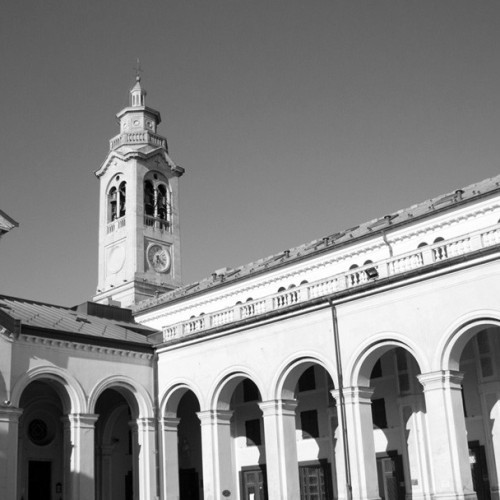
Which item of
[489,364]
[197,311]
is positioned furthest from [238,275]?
[489,364]

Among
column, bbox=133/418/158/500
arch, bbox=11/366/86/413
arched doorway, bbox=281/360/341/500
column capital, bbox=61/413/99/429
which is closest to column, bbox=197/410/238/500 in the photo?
column, bbox=133/418/158/500

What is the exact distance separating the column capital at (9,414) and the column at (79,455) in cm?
287

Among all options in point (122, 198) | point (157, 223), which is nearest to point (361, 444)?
point (157, 223)

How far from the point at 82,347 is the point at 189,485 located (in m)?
10.7

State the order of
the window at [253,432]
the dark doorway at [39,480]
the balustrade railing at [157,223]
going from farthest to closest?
1. the balustrade railing at [157,223]
2. the window at [253,432]
3. the dark doorway at [39,480]

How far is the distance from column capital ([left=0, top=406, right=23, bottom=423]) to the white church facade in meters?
0.09

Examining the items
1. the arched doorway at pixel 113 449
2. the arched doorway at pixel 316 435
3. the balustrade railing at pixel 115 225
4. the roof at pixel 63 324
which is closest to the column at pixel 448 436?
the arched doorway at pixel 316 435

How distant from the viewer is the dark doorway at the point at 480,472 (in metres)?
30.4

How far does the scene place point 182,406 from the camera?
4241 centimetres

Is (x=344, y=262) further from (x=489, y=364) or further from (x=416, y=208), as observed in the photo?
(x=489, y=364)

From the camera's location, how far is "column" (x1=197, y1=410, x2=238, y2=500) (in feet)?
109

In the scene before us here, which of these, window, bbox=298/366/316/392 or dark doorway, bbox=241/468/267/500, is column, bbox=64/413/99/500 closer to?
dark doorway, bbox=241/468/267/500

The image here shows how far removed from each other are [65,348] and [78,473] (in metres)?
5.46

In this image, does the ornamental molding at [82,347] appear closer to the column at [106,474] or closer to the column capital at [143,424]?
the column capital at [143,424]
